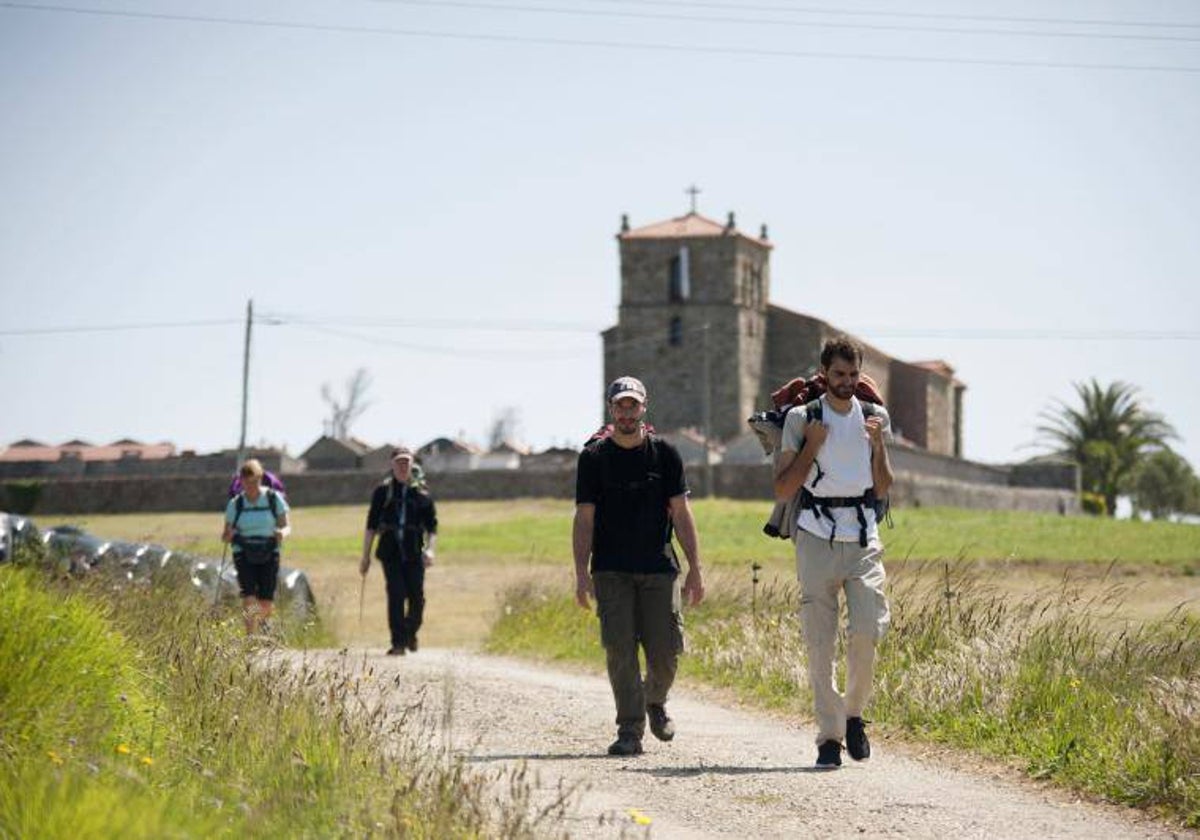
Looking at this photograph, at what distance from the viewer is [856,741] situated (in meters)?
9.64

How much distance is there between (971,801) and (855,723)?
4.03ft

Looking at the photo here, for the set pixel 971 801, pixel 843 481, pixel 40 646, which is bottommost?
pixel 971 801

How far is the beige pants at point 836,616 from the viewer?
9.60 metres

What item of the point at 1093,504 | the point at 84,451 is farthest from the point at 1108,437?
the point at 84,451

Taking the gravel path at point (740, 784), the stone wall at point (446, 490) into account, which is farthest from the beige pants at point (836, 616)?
the stone wall at point (446, 490)

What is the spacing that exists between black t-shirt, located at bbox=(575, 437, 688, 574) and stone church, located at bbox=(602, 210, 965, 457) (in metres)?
82.0

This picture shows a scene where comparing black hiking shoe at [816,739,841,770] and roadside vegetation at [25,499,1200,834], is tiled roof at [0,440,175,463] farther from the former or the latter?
black hiking shoe at [816,739,841,770]

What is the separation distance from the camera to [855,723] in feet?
31.9

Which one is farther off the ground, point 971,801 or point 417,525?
point 417,525

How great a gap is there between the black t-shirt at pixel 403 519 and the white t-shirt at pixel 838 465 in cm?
830

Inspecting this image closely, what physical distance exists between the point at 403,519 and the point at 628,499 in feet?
24.4

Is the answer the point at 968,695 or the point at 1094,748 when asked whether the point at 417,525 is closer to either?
the point at 968,695

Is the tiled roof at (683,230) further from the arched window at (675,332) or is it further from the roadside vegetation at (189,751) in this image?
the roadside vegetation at (189,751)

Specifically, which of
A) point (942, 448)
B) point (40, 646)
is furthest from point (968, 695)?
point (942, 448)
